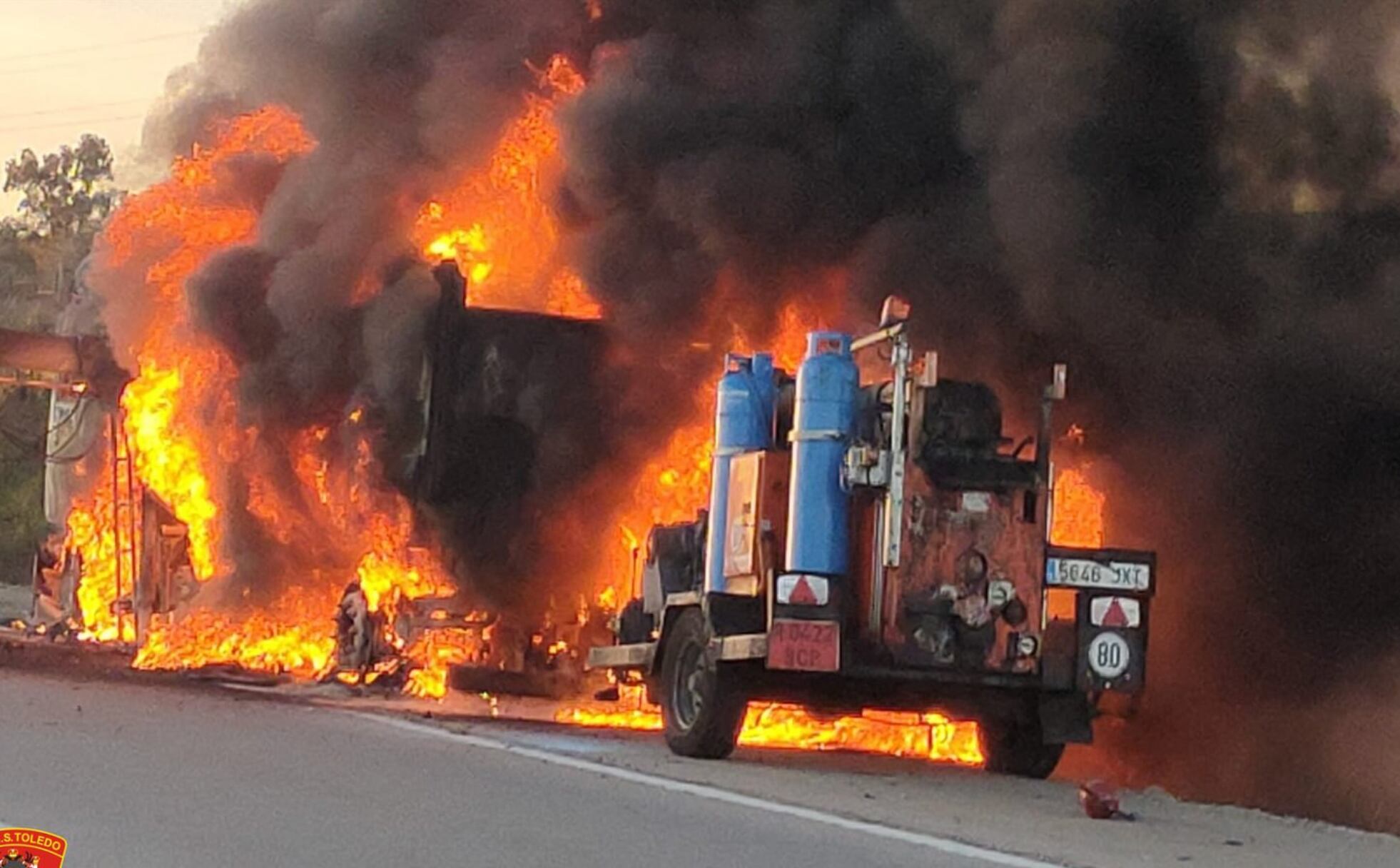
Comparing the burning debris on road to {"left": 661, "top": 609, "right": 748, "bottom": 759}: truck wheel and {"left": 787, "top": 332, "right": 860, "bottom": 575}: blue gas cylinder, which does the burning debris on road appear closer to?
{"left": 661, "top": 609, "right": 748, "bottom": 759}: truck wheel

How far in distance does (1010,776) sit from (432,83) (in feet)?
40.9

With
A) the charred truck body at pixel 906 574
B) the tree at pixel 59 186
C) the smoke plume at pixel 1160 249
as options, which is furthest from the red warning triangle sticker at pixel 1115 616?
the tree at pixel 59 186

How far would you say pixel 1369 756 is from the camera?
16.7 metres

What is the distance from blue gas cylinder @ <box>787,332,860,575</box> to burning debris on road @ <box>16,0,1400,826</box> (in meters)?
3.03

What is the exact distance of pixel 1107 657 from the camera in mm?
13539

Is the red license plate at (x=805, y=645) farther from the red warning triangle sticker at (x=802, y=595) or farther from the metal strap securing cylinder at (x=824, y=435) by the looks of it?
the metal strap securing cylinder at (x=824, y=435)

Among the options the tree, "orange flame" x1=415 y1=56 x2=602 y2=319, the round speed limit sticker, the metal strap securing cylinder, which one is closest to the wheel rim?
the metal strap securing cylinder

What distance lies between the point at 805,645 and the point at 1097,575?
189cm

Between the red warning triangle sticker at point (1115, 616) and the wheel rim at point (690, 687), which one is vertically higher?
the red warning triangle sticker at point (1115, 616)

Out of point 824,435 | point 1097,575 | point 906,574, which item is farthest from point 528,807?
point 1097,575

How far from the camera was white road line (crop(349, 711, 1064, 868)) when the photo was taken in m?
9.77

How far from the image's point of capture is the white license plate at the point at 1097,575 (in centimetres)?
1354

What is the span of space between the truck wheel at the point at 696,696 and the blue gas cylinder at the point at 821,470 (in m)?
0.99

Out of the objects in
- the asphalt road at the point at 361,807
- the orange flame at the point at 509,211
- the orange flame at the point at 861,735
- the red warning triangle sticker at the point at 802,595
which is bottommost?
the asphalt road at the point at 361,807
